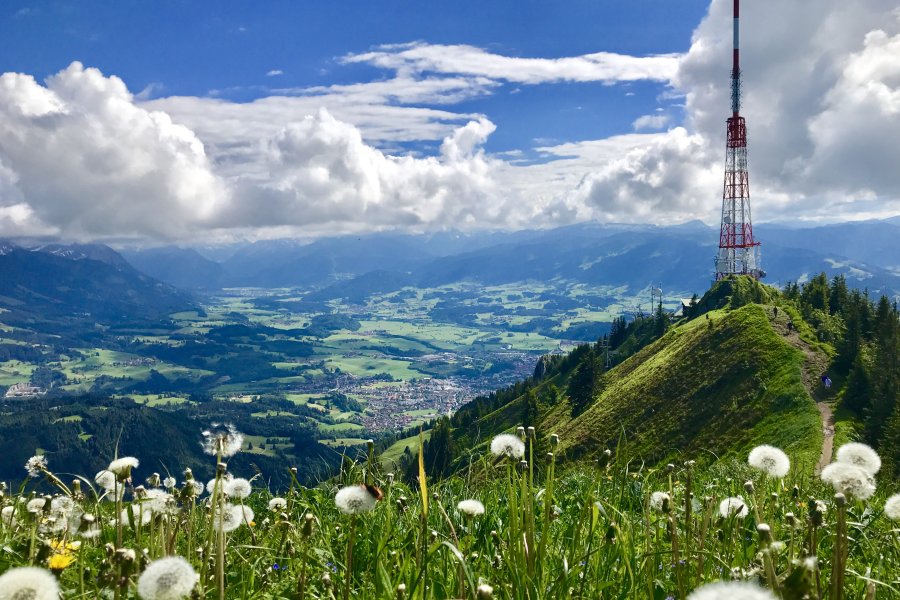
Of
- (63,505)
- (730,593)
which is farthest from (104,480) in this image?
(730,593)

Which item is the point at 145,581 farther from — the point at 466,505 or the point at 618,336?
the point at 618,336

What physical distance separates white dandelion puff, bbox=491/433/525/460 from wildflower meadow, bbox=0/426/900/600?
0.06 ft

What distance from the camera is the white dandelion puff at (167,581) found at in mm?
2230

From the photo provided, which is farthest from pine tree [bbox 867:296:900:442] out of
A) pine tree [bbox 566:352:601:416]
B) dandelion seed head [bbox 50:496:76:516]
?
dandelion seed head [bbox 50:496:76:516]

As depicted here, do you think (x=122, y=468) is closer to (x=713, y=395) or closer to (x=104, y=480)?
(x=104, y=480)

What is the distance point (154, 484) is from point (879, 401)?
67.0m

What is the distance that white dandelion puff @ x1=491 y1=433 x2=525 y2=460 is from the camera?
354 cm

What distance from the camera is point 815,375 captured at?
70875 millimetres

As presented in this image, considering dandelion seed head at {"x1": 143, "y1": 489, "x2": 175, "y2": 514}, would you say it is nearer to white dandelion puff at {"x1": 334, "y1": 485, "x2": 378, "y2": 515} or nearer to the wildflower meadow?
the wildflower meadow

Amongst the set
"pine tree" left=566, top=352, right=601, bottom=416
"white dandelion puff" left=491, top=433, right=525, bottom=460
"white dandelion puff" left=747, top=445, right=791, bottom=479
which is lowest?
"pine tree" left=566, top=352, right=601, bottom=416

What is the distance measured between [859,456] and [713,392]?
8200cm

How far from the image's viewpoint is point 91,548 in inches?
191

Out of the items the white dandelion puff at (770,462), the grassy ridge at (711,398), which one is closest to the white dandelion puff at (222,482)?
the white dandelion puff at (770,462)

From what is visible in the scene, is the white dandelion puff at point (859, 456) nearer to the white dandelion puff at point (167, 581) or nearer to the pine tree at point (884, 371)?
the white dandelion puff at point (167, 581)
